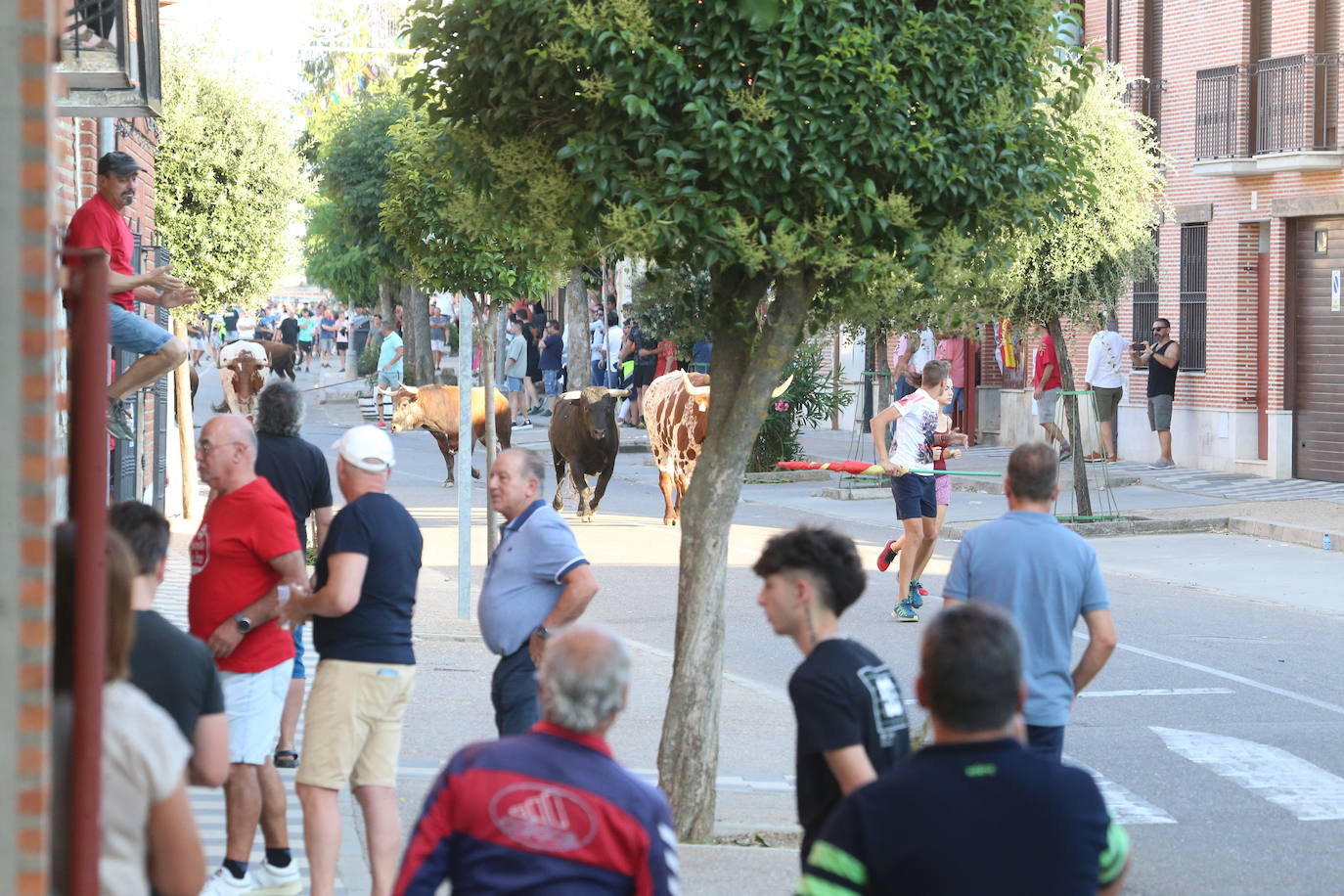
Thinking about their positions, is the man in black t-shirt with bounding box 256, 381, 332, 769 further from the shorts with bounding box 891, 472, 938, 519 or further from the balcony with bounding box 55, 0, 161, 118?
the shorts with bounding box 891, 472, 938, 519

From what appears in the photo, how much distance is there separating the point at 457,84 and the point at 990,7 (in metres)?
2.19

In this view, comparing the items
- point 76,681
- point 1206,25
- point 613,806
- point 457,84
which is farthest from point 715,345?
point 1206,25

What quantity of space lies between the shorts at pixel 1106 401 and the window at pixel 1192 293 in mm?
1066

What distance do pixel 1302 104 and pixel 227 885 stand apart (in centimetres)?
2103

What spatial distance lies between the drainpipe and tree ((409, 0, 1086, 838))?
146 inches

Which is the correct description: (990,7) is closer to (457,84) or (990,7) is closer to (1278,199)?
(457,84)

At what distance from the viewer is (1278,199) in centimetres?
2402

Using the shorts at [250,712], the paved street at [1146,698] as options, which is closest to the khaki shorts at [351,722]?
the shorts at [250,712]

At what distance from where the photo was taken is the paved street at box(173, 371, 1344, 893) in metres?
7.55

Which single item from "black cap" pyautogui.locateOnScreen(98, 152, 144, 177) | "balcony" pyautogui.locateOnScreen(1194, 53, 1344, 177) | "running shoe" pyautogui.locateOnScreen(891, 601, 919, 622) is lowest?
"running shoe" pyautogui.locateOnScreen(891, 601, 919, 622)

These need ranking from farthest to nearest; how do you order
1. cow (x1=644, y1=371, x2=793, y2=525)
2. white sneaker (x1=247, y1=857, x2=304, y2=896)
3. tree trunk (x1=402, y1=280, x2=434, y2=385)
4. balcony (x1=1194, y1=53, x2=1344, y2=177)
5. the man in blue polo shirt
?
1. tree trunk (x1=402, y1=280, x2=434, y2=385)
2. balcony (x1=1194, y1=53, x2=1344, y2=177)
3. cow (x1=644, y1=371, x2=793, y2=525)
4. the man in blue polo shirt
5. white sneaker (x1=247, y1=857, x2=304, y2=896)

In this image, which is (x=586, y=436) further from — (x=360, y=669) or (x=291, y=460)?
(x=360, y=669)

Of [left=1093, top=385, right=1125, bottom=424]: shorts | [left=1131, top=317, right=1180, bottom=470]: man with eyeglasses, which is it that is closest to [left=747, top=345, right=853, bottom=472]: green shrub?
[left=1093, top=385, right=1125, bottom=424]: shorts

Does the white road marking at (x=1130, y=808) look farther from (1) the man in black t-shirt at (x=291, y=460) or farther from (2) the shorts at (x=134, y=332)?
(2) the shorts at (x=134, y=332)
